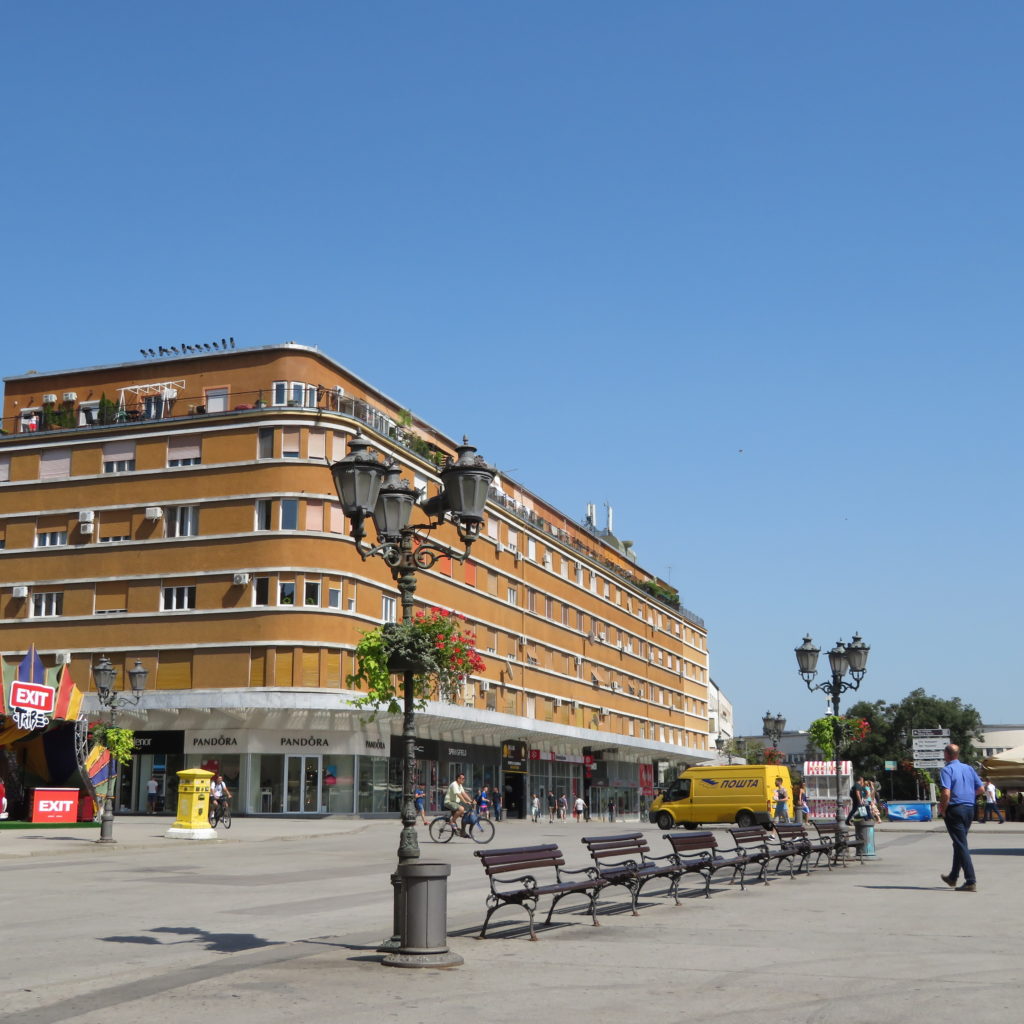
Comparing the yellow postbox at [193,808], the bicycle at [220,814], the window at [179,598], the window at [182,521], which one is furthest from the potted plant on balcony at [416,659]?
the window at [182,521]

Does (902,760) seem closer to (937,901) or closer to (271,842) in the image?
(271,842)

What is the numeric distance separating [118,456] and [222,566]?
23.1 feet

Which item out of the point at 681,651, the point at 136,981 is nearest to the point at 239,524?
the point at 136,981

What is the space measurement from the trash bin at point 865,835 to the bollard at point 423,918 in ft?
51.4

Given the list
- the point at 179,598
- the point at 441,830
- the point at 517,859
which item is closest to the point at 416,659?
the point at 517,859

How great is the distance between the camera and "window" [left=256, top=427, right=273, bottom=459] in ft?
162

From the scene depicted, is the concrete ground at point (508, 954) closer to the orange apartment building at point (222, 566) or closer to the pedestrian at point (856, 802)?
the pedestrian at point (856, 802)

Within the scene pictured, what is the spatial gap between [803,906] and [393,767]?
3992cm

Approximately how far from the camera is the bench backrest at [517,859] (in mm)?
12125

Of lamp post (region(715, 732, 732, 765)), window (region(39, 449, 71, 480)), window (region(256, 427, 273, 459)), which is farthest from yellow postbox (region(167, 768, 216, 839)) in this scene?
lamp post (region(715, 732, 732, 765))

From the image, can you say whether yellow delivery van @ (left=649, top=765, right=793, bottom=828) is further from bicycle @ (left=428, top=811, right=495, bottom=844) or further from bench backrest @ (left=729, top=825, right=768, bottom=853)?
bench backrest @ (left=729, top=825, right=768, bottom=853)

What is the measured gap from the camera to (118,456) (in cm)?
5188

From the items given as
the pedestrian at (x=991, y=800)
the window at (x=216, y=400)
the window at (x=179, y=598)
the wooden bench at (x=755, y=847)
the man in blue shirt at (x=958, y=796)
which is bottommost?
the pedestrian at (x=991, y=800)

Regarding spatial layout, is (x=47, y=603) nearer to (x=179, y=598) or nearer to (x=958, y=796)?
(x=179, y=598)
